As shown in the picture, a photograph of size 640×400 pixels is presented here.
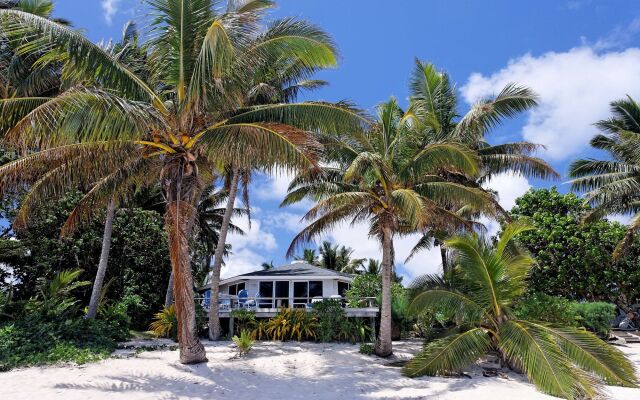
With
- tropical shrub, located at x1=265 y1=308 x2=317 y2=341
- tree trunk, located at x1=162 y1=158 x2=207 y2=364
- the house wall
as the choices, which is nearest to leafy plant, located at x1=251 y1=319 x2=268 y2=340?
tropical shrub, located at x1=265 y1=308 x2=317 y2=341

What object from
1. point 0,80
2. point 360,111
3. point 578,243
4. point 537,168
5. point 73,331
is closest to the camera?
point 360,111

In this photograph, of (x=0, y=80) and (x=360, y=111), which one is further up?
(x=0, y=80)

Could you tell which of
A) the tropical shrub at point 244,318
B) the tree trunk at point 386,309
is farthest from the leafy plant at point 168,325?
the tree trunk at point 386,309

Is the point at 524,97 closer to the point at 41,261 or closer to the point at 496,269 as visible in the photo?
the point at 496,269

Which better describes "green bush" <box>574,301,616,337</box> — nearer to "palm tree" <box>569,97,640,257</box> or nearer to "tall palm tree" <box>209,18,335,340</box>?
"palm tree" <box>569,97,640,257</box>

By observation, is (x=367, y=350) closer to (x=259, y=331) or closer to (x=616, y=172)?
(x=259, y=331)

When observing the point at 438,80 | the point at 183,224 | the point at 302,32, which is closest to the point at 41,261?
the point at 183,224

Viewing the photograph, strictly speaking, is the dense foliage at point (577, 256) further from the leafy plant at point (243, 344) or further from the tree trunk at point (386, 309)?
the leafy plant at point (243, 344)

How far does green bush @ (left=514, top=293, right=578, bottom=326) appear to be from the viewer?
13.6 m

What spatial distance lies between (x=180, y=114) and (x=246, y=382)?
246 inches

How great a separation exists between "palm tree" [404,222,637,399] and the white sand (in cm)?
43

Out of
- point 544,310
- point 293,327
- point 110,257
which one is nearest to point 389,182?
point 544,310

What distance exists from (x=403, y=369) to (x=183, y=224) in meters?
6.37

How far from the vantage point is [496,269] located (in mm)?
12219
